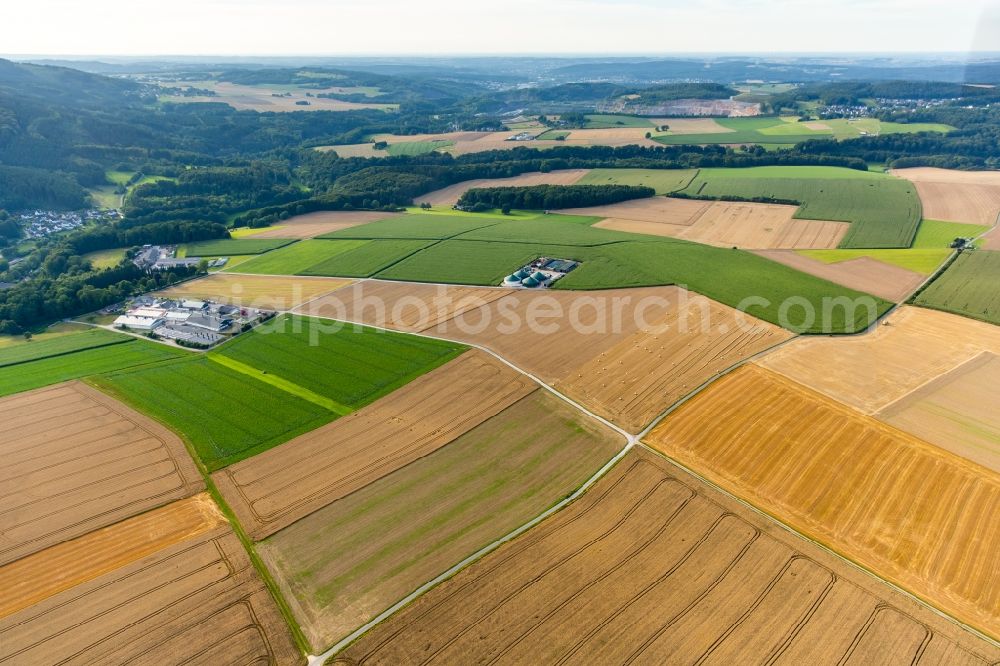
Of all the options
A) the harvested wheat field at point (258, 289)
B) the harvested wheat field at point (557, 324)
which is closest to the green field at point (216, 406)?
the harvested wheat field at point (258, 289)

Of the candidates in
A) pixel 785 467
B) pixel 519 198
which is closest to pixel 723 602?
pixel 785 467

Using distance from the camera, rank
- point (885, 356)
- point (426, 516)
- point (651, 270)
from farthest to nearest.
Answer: point (651, 270), point (885, 356), point (426, 516)

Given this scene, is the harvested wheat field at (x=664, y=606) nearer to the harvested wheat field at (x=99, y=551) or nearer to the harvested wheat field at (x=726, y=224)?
the harvested wheat field at (x=99, y=551)

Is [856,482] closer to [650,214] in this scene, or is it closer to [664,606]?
[664,606]

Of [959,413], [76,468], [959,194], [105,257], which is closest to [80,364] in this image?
[76,468]

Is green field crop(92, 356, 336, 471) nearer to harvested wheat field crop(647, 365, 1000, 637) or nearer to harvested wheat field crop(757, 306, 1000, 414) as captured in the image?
harvested wheat field crop(647, 365, 1000, 637)

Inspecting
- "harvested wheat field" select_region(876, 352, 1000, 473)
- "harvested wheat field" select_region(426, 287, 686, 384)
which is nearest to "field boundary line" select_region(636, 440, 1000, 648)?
"harvested wheat field" select_region(426, 287, 686, 384)
